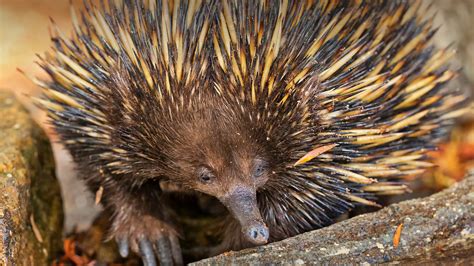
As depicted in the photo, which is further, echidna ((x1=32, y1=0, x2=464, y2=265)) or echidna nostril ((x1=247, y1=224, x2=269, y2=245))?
echidna ((x1=32, y1=0, x2=464, y2=265))

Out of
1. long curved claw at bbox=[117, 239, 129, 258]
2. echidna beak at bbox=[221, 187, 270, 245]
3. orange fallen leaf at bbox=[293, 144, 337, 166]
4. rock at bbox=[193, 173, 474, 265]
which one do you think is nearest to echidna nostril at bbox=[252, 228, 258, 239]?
echidna beak at bbox=[221, 187, 270, 245]

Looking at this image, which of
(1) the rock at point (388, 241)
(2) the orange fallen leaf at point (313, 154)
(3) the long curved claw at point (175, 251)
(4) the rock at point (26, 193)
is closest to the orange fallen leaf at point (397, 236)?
(1) the rock at point (388, 241)

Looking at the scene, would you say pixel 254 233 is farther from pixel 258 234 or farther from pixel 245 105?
pixel 245 105

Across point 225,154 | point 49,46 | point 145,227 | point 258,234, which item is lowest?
point 258,234

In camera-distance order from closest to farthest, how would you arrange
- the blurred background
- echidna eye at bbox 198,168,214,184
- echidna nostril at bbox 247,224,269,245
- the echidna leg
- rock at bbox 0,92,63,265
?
echidna nostril at bbox 247,224,269,245 → echidna eye at bbox 198,168,214,184 → rock at bbox 0,92,63,265 → the echidna leg → the blurred background

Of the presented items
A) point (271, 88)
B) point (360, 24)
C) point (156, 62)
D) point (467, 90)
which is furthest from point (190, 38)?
point (467, 90)

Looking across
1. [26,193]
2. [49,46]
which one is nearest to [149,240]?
[26,193]

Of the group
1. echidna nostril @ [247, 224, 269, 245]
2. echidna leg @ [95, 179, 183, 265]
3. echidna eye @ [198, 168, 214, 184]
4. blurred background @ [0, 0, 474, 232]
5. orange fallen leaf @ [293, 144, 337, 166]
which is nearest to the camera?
echidna nostril @ [247, 224, 269, 245]

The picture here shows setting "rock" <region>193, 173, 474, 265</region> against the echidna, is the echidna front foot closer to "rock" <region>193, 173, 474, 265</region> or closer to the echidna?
the echidna
